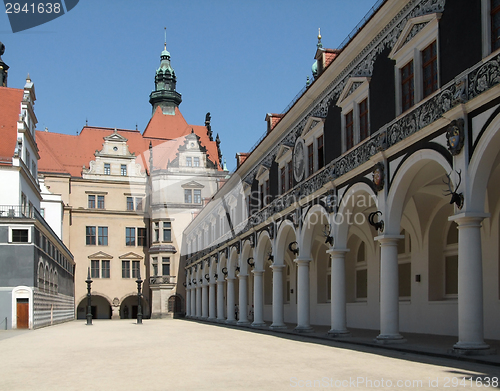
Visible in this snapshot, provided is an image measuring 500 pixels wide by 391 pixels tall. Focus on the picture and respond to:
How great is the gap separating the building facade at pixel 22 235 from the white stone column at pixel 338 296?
71.3 ft

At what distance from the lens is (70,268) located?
59.7m

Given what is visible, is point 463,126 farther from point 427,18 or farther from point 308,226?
point 308,226

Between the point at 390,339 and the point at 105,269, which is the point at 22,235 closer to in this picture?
the point at 390,339

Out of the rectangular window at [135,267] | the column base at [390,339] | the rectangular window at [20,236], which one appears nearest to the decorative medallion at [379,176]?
the column base at [390,339]

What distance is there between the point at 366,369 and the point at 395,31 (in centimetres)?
1005

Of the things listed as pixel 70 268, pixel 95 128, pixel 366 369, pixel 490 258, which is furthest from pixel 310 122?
pixel 95 128

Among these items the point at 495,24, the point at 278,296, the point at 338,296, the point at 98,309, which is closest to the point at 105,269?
the point at 98,309

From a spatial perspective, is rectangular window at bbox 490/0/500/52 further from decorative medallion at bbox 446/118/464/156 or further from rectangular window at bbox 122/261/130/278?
rectangular window at bbox 122/261/130/278

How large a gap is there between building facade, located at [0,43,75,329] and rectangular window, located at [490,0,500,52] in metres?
29.4

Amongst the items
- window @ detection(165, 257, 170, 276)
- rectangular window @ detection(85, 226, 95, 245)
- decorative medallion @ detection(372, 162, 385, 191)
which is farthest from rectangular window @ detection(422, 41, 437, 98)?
rectangular window @ detection(85, 226, 95, 245)

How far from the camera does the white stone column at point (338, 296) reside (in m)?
20.2

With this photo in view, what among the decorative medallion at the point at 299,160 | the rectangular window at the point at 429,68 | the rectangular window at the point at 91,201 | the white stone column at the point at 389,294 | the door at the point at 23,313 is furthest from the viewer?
the rectangular window at the point at 91,201

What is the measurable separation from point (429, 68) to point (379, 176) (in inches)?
129

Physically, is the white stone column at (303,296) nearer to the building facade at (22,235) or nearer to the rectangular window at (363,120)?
the rectangular window at (363,120)
